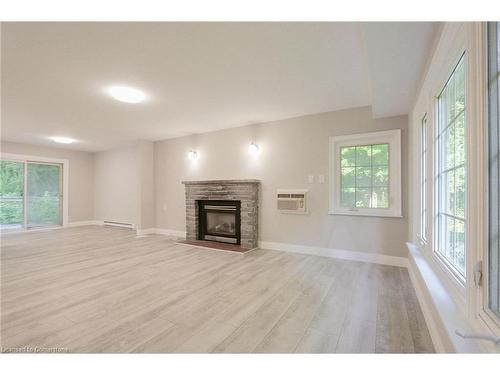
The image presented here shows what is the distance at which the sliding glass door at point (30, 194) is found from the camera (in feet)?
19.4

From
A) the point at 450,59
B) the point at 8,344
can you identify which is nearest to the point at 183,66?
the point at 450,59

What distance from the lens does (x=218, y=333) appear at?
5.48 ft

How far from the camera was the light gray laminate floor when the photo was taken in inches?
62.0

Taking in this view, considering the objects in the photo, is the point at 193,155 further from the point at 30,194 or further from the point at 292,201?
the point at 30,194

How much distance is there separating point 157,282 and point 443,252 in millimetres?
2840

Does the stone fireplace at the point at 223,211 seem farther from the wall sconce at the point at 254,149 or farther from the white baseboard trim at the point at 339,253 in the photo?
the wall sconce at the point at 254,149

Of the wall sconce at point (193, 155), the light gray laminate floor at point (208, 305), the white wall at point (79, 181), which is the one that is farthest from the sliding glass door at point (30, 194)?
the wall sconce at point (193, 155)

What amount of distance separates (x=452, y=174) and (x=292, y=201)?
8.14 ft

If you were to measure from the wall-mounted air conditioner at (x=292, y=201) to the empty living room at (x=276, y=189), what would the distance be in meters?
0.03

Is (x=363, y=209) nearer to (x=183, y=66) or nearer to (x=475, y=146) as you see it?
(x=475, y=146)

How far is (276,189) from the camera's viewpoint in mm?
4258

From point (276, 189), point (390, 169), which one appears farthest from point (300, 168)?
point (390, 169)

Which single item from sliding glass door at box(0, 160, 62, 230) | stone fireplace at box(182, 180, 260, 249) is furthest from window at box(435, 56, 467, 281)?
sliding glass door at box(0, 160, 62, 230)

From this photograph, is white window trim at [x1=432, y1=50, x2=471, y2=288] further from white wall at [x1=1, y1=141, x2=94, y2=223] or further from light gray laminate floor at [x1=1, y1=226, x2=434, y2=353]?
white wall at [x1=1, y1=141, x2=94, y2=223]
